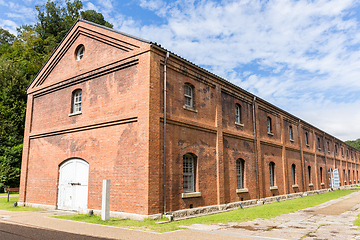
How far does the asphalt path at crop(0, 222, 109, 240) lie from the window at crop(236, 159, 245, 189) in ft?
36.5

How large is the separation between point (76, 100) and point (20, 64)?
23.2 m

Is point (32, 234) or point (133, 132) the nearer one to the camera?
point (32, 234)

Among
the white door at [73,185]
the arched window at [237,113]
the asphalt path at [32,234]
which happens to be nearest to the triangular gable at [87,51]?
the white door at [73,185]

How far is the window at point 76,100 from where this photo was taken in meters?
14.6

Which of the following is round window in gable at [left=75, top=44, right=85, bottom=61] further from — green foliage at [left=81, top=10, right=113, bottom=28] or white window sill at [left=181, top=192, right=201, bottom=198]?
Answer: green foliage at [left=81, top=10, right=113, bottom=28]

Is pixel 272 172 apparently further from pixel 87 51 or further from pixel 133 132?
pixel 87 51

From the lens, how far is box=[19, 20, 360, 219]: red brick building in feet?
37.3

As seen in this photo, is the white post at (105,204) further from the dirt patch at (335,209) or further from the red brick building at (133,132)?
the dirt patch at (335,209)

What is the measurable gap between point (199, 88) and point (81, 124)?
6.22m

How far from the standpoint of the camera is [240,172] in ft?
56.5

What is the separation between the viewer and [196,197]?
1288 centimetres

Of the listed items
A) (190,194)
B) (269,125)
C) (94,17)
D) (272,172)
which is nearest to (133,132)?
(190,194)

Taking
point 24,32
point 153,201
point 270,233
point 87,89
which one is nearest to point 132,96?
point 87,89

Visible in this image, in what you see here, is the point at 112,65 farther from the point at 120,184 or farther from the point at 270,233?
the point at 270,233
